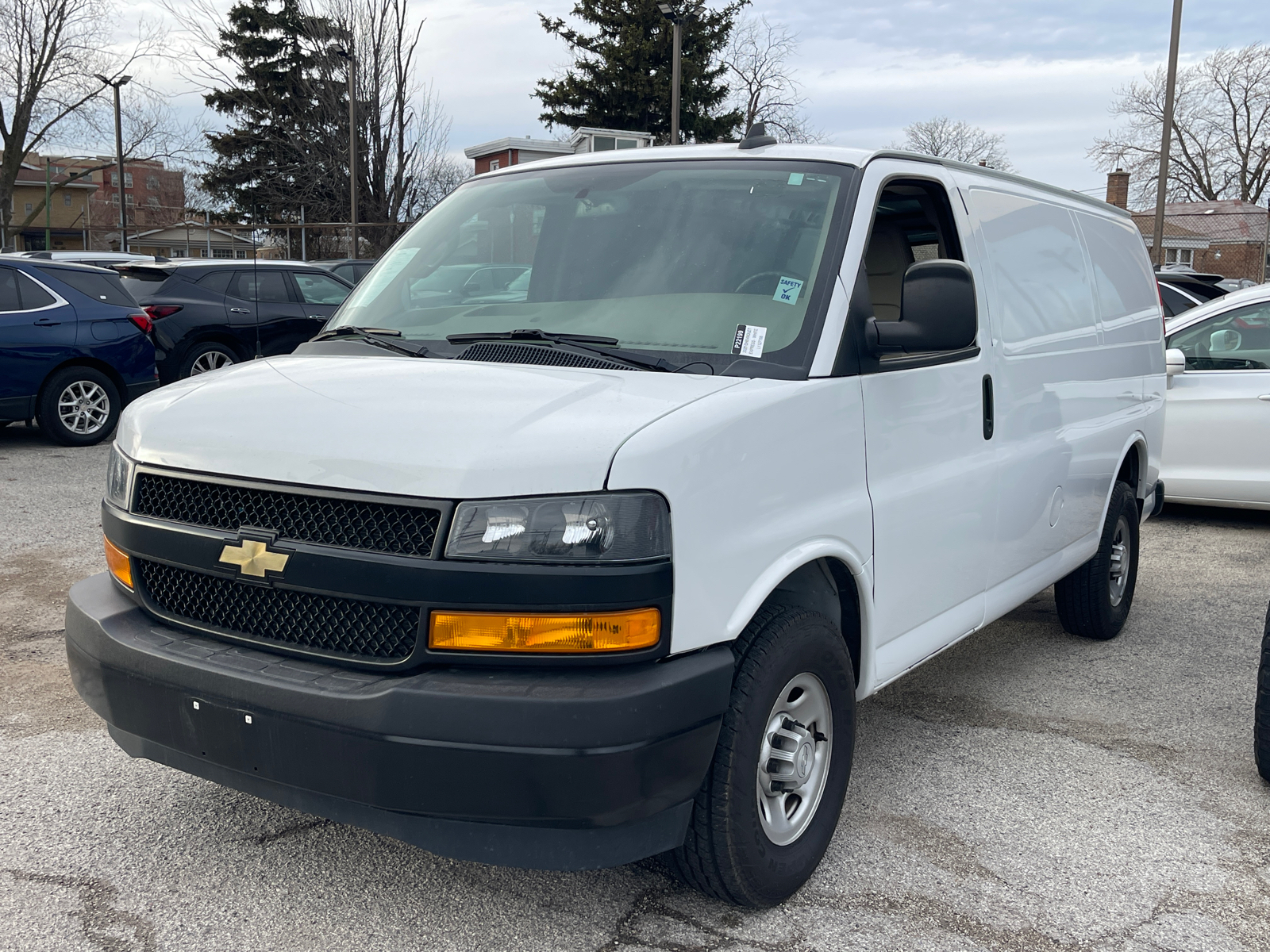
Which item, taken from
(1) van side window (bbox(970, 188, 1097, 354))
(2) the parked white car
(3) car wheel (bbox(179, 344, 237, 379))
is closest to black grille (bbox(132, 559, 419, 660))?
(1) van side window (bbox(970, 188, 1097, 354))

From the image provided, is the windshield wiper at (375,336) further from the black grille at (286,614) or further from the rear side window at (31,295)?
the rear side window at (31,295)

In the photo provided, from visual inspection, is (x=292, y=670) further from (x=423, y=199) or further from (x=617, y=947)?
(x=423, y=199)

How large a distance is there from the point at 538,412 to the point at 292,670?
802 mm

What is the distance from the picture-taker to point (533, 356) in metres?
3.16

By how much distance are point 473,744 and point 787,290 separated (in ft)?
5.05

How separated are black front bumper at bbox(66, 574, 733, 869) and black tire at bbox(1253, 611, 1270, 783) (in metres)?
2.21

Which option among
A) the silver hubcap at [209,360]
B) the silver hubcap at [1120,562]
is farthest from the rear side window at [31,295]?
the silver hubcap at [1120,562]

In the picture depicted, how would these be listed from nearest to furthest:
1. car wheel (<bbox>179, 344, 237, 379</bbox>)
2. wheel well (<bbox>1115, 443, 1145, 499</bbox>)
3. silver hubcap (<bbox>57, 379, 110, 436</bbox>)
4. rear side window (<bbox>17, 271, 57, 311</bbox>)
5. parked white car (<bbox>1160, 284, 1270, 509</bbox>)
Result: wheel well (<bbox>1115, 443, 1145, 499</bbox>) → parked white car (<bbox>1160, 284, 1270, 509</bbox>) → rear side window (<bbox>17, 271, 57, 311</bbox>) → silver hubcap (<bbox>57, 379, 110, 436</bbox>) → car wheel (<bbox>179, 344, 237, 379</bbox>)

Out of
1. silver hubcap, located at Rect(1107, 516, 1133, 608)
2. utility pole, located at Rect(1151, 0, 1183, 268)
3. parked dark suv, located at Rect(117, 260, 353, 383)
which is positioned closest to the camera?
silver hubcap, located at Rect(1107, 516, 1133, 608)

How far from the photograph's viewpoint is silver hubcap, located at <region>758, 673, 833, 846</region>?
293cm

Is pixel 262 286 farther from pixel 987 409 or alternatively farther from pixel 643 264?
pixel 987 409

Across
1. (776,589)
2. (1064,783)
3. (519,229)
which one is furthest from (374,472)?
(1064,783)

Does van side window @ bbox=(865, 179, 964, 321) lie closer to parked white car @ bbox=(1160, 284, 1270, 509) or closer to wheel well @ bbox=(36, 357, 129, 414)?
parked white car @ bbox=(1160, 284, 1270, 509)

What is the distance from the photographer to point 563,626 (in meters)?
2.43
